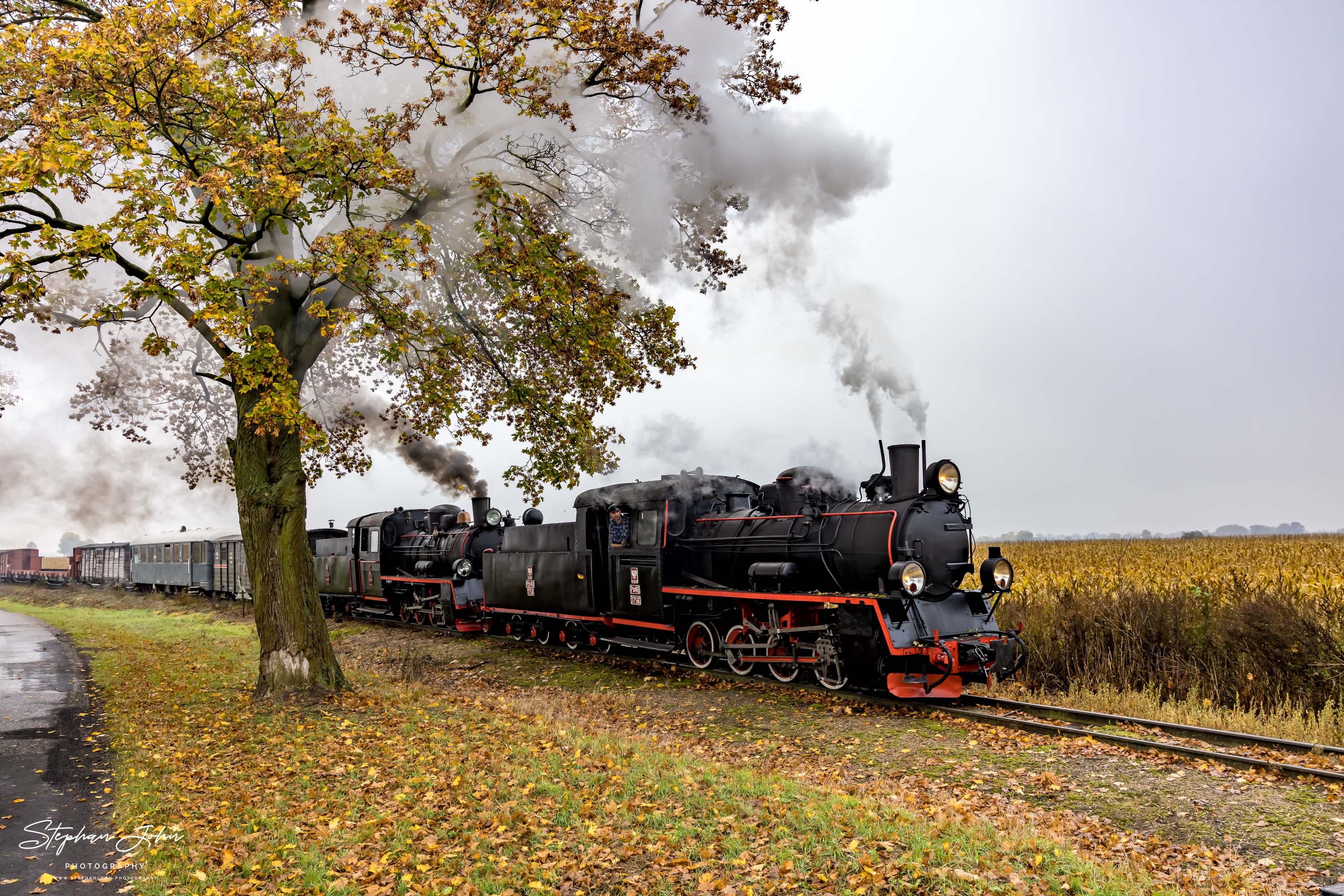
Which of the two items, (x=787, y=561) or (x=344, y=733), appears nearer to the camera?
(x=344, y=733)

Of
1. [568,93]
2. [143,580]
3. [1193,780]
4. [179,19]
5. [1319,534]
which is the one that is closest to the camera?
[1193,780]

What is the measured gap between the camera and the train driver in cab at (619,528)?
48.8 feet

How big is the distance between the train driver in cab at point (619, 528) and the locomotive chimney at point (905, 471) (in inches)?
195

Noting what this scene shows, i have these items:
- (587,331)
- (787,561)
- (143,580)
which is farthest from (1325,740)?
(143,580)

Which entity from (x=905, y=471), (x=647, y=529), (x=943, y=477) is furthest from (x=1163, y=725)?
(x=647, y=529)

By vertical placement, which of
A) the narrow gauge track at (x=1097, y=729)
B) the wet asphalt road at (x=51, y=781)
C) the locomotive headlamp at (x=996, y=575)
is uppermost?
the locomotive headlamp at (x=996, y=575)

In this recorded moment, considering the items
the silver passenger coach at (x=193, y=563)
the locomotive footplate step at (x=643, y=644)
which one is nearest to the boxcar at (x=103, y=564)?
the silver passenger coach at (x=193, y=563)

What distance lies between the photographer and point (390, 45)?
1171 cm

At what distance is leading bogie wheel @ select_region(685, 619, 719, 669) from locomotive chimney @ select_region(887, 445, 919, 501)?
3.96 m

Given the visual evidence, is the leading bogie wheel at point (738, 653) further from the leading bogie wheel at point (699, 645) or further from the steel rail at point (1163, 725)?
the steel rail at point (1163, 725)

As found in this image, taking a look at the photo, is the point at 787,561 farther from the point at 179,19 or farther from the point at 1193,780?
the point at 179,19

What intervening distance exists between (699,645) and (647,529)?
2.02 meters

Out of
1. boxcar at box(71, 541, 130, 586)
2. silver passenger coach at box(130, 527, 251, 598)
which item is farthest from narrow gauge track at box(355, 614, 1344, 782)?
boxcar at box(71, 541, 130, 586)

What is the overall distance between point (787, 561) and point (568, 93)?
7360 millimetres
